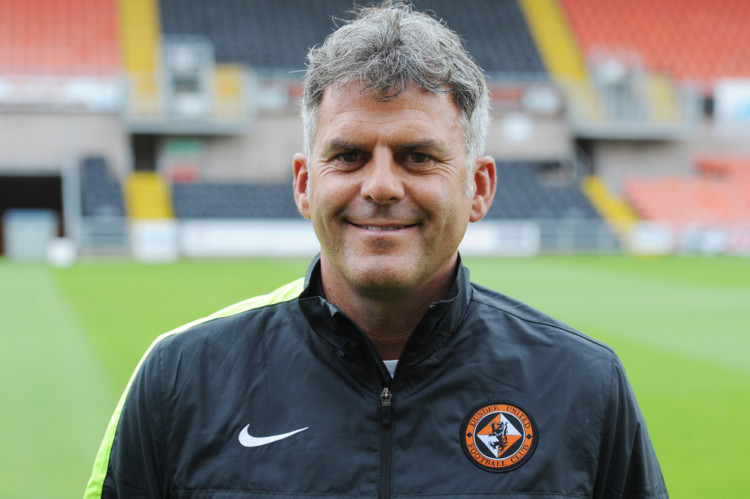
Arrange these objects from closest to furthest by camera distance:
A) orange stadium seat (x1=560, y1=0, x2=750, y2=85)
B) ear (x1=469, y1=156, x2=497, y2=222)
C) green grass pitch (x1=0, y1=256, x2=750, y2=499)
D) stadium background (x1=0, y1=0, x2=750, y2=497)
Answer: ear (x1=469, y1=156, x2=497, y2=222)
green grass pitch (x1=0, y1=256, x2=750, y2=499)
stadium background (x1=0, y1=0, x2=750, y2=497)
orange stadium seat (x1=560, y1=0, x2=750, y2=85)

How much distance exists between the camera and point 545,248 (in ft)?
76.3

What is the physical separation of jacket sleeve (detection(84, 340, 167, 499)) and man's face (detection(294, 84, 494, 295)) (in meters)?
0.54

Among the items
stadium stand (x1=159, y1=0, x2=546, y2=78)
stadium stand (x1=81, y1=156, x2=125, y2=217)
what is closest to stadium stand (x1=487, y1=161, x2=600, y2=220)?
stadium stand (x1=159, y1=0, x2=546, y2=78)

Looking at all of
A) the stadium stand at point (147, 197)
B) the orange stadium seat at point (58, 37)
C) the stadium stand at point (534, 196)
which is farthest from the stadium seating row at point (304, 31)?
the stadium stand at point (534, 196)

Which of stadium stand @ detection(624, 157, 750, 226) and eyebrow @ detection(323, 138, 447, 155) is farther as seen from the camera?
stadium stand @ detection(624, 157, 750, 226)

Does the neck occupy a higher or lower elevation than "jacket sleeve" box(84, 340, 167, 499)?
higher

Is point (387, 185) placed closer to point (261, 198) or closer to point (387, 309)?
point (387, 309)

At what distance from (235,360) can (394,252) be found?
48cm

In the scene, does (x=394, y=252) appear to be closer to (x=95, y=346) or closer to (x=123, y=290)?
(x=95, y=346)

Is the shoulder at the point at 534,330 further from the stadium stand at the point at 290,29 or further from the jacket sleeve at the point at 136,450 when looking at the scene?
the stadium stand at the point at 290,29

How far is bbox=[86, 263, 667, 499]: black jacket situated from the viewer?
1.77 metres

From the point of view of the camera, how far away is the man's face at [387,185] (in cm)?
174

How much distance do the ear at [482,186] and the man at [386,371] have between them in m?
0.09

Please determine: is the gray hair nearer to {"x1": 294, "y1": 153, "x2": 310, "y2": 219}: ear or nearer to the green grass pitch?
{"x1": 294, "y1": 153, "x2": 310, "y2": 219}: ear
